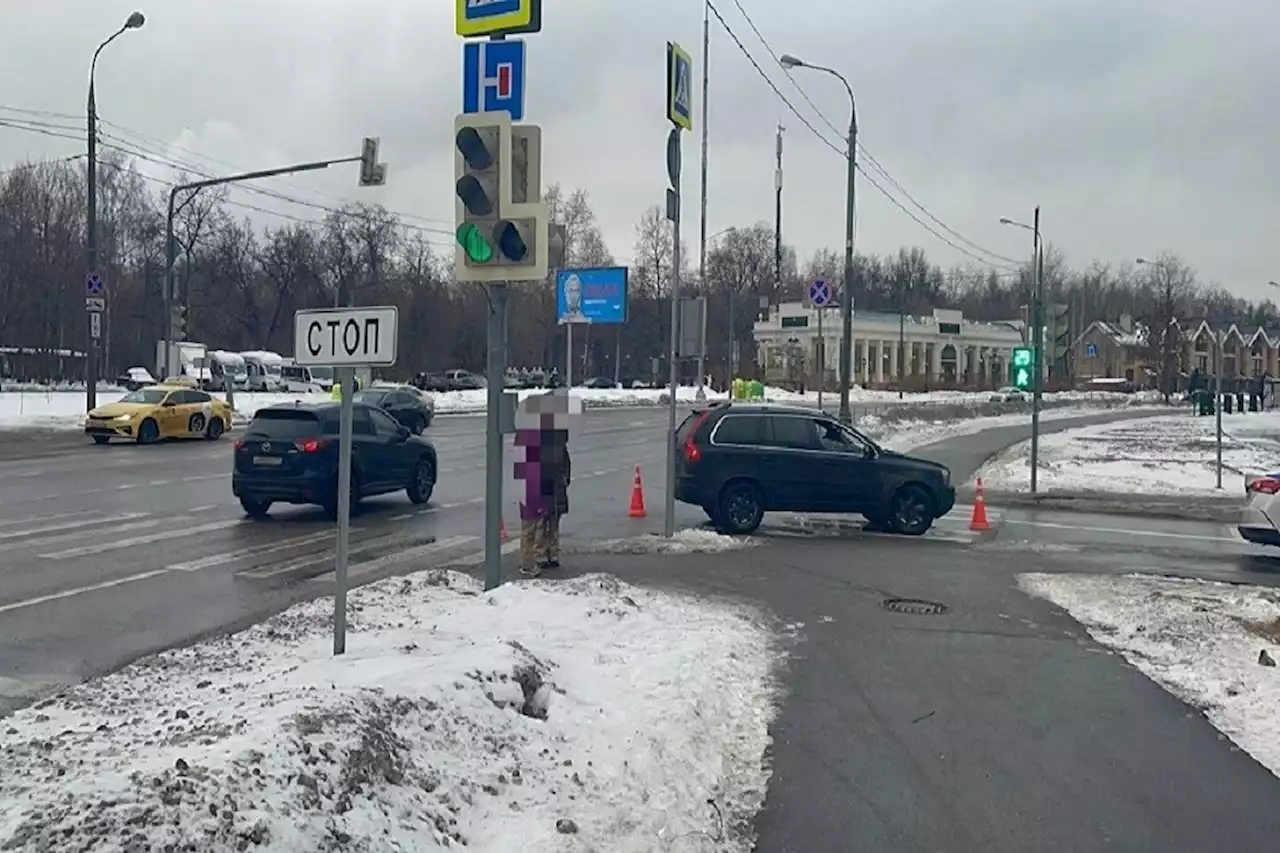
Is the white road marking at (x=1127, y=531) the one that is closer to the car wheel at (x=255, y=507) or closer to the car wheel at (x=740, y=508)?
the car wheel at (x=740, y=508)

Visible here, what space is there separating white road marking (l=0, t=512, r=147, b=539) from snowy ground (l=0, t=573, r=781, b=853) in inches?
282

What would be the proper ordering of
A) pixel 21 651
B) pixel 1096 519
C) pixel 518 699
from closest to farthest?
pixel 518 699
pixel 21 651
pixel 1096 519

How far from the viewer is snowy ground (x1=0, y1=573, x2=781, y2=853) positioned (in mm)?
4188

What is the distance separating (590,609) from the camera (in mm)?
8992

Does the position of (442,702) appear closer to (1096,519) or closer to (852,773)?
(852,773)

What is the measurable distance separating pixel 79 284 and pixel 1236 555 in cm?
6528

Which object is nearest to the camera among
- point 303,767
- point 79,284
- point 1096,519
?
point 303,767

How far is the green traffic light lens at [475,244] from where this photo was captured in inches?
360

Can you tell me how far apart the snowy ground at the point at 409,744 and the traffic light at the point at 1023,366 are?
15.3 meters

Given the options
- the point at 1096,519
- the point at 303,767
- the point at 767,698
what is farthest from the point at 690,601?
the point at 1096,519

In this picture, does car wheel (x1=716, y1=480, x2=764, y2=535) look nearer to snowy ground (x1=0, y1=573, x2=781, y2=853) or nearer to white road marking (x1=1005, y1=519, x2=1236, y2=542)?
white road marking (x1=1005, y1=519, x2=1236, y2=542)

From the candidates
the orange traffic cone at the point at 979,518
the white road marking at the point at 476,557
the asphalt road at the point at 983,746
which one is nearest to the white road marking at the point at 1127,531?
the orange traffic cone at the point at 979,518

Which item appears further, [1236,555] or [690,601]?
[1236,555]

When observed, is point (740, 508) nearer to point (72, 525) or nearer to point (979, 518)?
point (979, 518)
